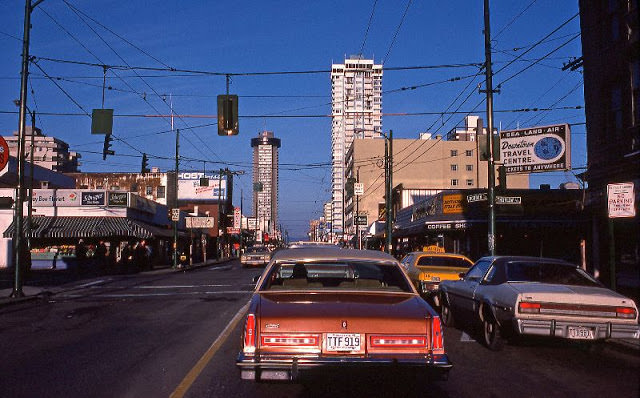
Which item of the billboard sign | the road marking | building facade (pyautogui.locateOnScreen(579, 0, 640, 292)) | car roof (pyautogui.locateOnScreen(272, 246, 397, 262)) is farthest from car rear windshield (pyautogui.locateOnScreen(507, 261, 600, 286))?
the billboard sign

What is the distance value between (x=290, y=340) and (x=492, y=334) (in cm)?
491

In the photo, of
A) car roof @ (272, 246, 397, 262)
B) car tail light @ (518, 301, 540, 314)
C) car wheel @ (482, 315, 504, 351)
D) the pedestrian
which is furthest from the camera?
the pedestrian

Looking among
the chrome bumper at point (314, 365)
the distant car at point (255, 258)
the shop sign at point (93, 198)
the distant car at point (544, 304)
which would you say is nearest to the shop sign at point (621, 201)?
the distant car at point (544, 304)

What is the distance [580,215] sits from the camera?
3131 cm

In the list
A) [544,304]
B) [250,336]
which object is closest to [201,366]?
[250,336]

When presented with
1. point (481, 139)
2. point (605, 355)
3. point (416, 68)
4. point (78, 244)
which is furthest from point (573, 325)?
point (78, 244)

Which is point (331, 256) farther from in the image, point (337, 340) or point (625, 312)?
point (625, 312)

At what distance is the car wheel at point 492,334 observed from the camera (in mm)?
9117

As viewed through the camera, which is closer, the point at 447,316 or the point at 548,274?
the point at 548,274

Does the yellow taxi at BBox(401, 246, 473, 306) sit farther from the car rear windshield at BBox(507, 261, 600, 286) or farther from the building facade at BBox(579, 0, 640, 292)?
the building facade at BBox(579, 0, 640, 292)

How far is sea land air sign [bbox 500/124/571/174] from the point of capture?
19047 millimetres

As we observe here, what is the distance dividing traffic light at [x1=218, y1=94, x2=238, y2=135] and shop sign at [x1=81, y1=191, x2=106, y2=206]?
80.0 ft

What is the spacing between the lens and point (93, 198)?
130 ft

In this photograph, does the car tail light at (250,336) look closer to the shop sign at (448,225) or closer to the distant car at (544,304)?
the distant car at (544,304)
